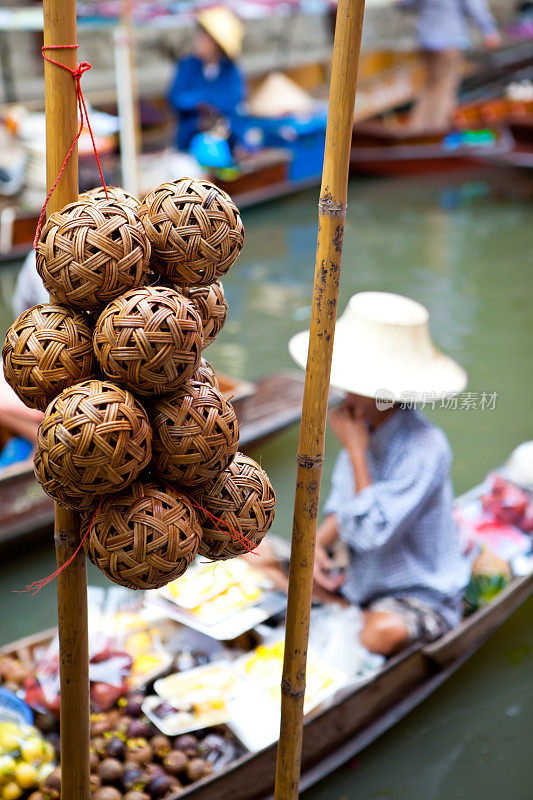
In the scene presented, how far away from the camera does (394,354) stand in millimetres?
2270

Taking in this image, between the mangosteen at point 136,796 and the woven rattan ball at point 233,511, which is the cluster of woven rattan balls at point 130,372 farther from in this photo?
the mangosteen at point 136,796

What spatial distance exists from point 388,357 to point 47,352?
4.55 feet

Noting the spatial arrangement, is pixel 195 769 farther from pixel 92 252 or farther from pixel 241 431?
pixel 241 431

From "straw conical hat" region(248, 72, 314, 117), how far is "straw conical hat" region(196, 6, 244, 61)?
1271 millimetres

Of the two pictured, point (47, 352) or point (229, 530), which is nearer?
point (47, 352)

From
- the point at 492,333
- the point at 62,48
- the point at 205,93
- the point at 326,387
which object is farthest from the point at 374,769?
the point at 205,93

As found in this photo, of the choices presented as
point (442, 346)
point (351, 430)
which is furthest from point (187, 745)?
point (442, 346)

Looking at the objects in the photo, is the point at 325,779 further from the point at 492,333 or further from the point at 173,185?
the point at 492,333

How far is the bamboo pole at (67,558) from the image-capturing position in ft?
3.42

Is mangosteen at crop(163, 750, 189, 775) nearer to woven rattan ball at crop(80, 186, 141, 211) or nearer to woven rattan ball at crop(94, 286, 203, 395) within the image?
woven rattan ball at crop(94, 286, 203, 395)

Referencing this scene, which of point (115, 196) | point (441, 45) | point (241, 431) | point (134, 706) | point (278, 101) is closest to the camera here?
point (115, 196)

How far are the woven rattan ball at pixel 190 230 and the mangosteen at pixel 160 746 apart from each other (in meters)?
1.35

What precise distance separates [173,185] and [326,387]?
0.36 meters

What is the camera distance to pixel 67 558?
1.16 meters
